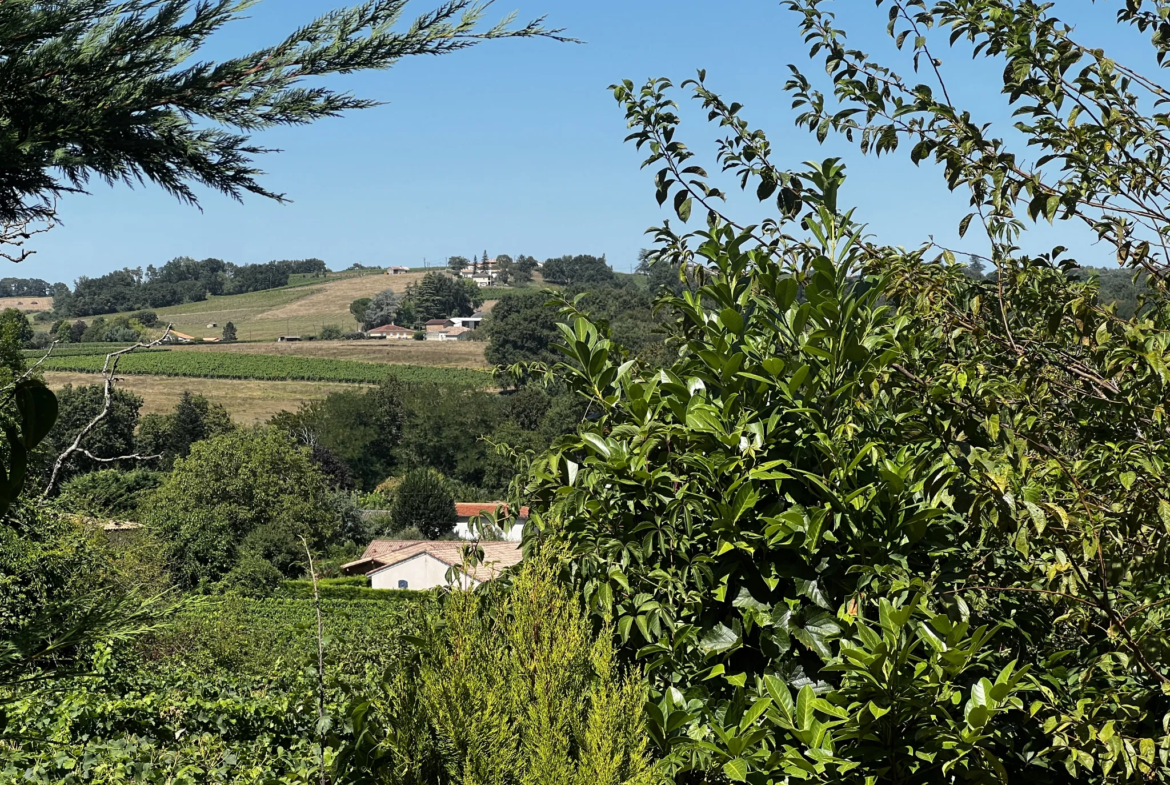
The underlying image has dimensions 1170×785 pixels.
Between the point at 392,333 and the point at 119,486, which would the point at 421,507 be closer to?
the point at 119,486

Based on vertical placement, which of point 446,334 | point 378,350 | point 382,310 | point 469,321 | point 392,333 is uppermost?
point 382,310

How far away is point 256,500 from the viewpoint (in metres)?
40.1

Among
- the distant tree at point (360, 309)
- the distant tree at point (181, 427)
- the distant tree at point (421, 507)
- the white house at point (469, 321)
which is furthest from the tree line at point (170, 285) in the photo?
the distant tree at point (421, 507)

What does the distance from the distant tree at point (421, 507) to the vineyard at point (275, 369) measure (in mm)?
25231

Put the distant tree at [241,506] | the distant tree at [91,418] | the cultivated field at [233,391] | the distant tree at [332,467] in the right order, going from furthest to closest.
A: the cultivated field at [233,391], the distant tree at [332,467], the distant tree at [91,418], the distant tree at [241,506]

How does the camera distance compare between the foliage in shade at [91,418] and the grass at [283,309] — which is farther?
the grass at [283,309]

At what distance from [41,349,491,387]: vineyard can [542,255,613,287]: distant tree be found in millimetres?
41683

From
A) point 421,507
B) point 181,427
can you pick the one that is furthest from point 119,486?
point 421,507

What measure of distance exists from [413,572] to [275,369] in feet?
164

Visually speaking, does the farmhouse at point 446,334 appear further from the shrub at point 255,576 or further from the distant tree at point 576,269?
the shrub at point 255,576

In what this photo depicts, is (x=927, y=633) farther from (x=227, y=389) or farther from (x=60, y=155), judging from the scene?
(x=227, y=389)

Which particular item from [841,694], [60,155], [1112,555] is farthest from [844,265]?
[60,155]

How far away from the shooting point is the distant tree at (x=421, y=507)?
4888 centimetres

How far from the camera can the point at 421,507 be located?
48938 millimetres
